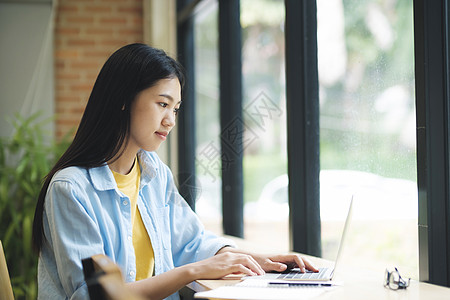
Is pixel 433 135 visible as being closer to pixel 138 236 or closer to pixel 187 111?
pixel 138 236

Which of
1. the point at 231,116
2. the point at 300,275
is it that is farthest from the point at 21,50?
the point at 300,275

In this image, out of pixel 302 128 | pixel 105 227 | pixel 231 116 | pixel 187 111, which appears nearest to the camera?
pixel 105 227

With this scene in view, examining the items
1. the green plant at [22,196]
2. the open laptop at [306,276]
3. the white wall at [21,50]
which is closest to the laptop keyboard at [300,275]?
the open laptop at [306,276]

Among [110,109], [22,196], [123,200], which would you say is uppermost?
[110,109]

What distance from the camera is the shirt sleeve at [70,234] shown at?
1.57 m

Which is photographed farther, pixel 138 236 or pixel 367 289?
pixel 138 236

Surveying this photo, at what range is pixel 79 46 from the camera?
15.8 feet

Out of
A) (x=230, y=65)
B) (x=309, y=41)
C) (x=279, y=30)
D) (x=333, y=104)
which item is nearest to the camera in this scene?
(x=333, y=104)

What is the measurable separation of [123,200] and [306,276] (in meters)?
0.62

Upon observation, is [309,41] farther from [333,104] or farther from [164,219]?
[164,219]

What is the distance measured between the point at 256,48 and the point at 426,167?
5.73ft

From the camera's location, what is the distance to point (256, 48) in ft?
10.9

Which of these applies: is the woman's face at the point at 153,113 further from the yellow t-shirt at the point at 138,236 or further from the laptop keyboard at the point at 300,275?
the laptop keyboard at the point at 300,275

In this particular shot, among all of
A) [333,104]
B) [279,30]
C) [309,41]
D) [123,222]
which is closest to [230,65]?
[279,30]
